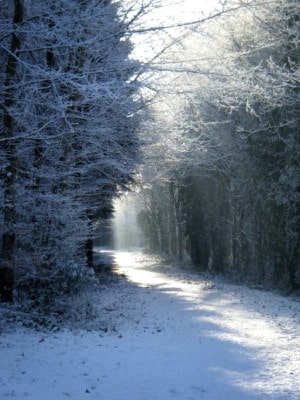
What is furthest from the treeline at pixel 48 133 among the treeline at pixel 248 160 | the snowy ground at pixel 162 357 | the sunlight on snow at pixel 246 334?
the sunlight on snow at pixel 246 334

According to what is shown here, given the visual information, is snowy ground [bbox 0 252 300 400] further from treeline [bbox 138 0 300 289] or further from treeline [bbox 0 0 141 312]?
treeline [bbox 138 0 300 289]

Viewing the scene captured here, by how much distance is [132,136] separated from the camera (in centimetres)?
1608

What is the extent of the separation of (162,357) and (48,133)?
644 cm

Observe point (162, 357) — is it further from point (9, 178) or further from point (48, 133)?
point (48, 133)

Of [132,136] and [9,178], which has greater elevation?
[132,136]

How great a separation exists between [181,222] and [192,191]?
3.36 m

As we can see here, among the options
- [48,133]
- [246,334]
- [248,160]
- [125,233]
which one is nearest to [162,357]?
[246,334]

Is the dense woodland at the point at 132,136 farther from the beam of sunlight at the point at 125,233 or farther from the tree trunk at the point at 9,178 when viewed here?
Result: the beam of sunlight at the point at 125,233

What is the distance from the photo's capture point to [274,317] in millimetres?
12141

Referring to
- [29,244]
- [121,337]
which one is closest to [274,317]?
[121,337]

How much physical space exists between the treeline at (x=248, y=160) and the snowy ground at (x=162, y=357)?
579cm

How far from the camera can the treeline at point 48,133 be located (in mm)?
9516

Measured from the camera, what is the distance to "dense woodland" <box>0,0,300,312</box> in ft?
29.4

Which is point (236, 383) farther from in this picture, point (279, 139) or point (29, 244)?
point (279, 139)
